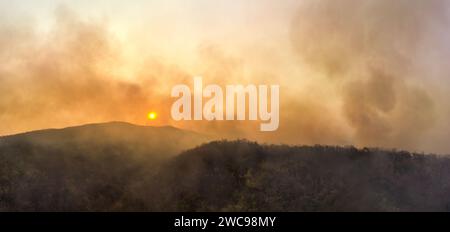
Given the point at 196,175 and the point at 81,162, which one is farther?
the point at 81,162

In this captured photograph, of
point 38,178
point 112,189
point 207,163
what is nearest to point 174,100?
point 207,163

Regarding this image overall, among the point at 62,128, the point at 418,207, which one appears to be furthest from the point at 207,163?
the point at 418,207

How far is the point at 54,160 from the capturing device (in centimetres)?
1109

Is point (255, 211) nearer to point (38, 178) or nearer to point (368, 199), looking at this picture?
point (368, 199)

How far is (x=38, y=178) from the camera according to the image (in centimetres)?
1095

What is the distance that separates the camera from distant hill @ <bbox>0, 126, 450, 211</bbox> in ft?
35.3

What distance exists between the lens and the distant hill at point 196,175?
10773 millimetres

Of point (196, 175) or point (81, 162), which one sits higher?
point (81, 162)

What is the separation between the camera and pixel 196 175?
36.0ft

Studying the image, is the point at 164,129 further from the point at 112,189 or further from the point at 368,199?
the point at 368,199
